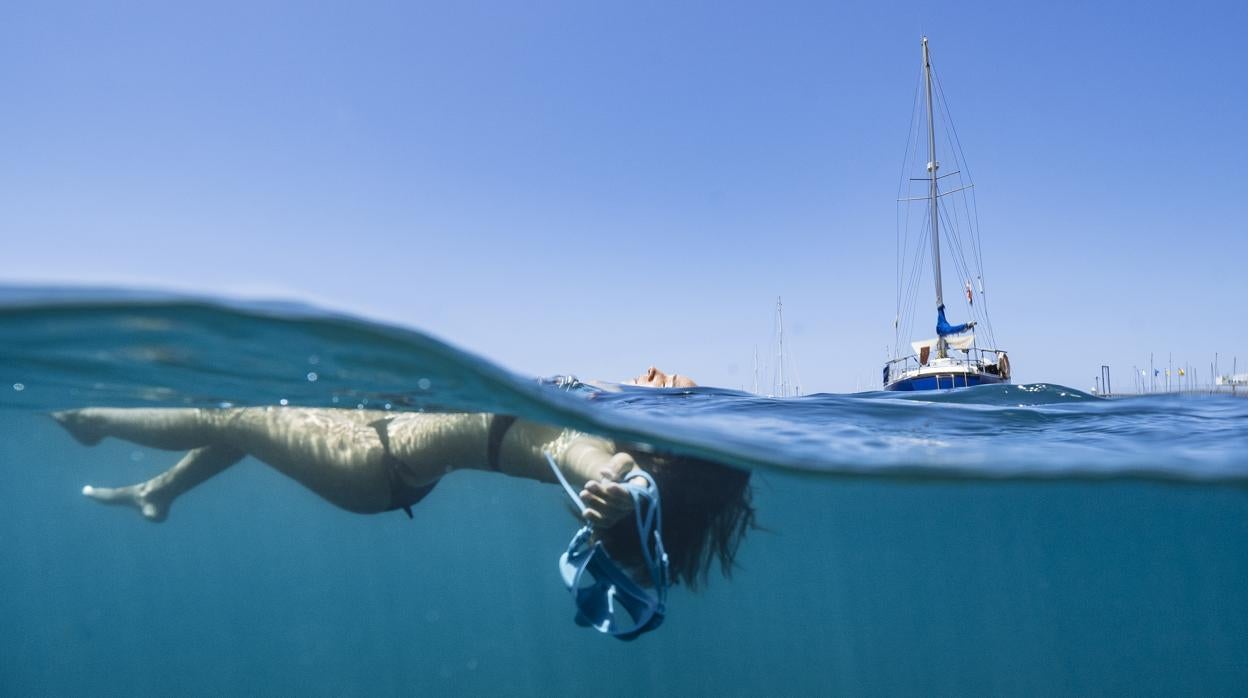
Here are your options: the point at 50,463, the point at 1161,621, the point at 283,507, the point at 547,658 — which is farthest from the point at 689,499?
the point at 1161,621

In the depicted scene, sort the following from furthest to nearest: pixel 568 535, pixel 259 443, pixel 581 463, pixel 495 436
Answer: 1. pixel 568 535
2. pixel 259 443
3. pixel 495 436
4. pixel 581 463

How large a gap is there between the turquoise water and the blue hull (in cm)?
1274

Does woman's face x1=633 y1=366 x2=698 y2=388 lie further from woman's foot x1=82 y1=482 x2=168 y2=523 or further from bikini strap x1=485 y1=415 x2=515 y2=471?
woman's foot x1=82 y1=482 x2=168 y2=523

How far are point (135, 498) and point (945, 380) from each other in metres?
25.9

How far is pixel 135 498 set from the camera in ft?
28.5

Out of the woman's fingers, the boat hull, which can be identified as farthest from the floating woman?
the boat hull

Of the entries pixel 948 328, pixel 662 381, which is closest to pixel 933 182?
pixel 948 328

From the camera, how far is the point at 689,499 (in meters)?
6.36

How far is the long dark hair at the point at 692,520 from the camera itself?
5078 mm

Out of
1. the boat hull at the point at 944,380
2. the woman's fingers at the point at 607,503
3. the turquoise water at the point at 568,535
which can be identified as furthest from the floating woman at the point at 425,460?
the boat hull at the point at 944,380

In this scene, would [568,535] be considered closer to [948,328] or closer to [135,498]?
[135,498]

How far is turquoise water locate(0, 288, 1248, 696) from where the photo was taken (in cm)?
623

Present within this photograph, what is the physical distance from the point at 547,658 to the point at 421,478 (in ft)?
22.9

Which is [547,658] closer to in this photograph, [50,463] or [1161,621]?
[50,463]
